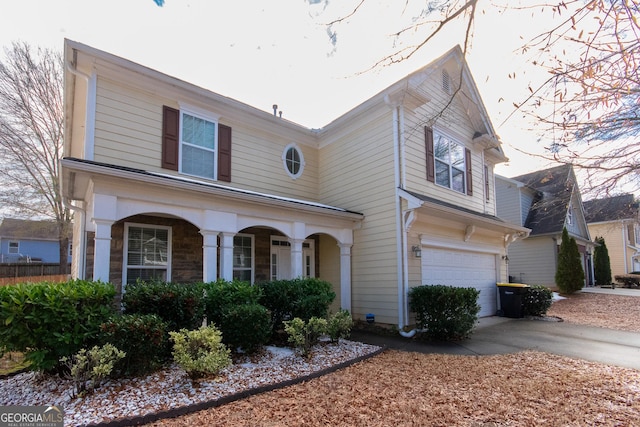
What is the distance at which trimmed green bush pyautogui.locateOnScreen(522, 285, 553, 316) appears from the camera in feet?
34.6

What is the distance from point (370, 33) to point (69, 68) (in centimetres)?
619

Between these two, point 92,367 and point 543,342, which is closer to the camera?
point 92,367

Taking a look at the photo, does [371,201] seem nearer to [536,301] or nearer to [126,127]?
[126,127]

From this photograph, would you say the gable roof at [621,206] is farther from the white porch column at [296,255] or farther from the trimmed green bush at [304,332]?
the white porch column at [296,255]

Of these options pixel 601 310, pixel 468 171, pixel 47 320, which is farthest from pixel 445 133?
pixel 47 320

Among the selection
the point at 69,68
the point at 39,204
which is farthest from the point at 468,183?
the point at 39,204

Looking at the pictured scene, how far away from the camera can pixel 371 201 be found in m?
9.22

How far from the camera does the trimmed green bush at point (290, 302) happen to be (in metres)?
6.55

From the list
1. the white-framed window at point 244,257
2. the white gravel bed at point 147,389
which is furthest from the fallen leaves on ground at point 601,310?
the white-framed window at point 244,257

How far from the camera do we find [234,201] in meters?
7.25

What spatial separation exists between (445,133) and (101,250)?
9.15 meters

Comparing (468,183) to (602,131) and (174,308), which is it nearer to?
(602,131)
